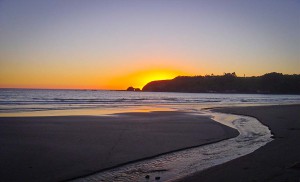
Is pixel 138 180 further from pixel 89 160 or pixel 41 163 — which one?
pixel 41 163

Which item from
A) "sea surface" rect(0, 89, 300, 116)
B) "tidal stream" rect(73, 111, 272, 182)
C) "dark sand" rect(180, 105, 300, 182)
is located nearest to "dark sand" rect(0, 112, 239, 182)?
"tidal stream" rect(73, 111, 272, 182)

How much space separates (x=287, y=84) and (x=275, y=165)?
180686 mm

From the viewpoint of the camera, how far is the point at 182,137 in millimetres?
13039

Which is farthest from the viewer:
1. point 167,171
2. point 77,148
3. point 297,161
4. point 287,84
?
point 287,84

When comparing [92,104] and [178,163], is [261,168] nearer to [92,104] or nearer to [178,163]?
[178,163]

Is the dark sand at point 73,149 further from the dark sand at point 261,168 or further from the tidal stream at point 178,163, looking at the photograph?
the dark sand at point 261,168

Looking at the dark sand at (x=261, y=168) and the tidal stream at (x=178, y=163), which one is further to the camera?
the tidal stream at (x=178, y=163)

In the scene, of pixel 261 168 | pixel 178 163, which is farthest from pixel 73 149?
pixel 261 168

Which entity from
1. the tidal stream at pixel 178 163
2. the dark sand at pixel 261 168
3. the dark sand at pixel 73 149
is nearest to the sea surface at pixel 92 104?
the dark sand at pixel 73 149

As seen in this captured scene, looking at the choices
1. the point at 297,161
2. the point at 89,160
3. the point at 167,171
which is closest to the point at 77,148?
the point at 89,160

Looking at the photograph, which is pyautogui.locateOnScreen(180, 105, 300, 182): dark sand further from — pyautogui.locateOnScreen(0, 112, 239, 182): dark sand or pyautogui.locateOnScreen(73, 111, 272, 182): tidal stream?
pyautogui.locateOnScreen(0, 112, 239, 182): dark sand

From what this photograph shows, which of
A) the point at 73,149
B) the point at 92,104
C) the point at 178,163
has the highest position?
the point at 92,104

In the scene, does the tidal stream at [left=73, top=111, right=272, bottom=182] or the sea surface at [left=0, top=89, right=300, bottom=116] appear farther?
the sea surface at [left=0, top=89, right=300, bottom=116]

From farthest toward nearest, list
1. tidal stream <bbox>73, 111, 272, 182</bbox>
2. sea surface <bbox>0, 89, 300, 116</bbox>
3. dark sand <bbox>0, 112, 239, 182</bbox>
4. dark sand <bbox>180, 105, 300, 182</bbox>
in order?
sea surface <bbox>0, 89, 300, 116</bbox> < dark sand <bbox>0, 112, 239, 182</bbox> < tidal stream <bbox>73, 111, 272, 182</bbox> < dark sand <bbox>180, 105, 300, 182</bbox>
